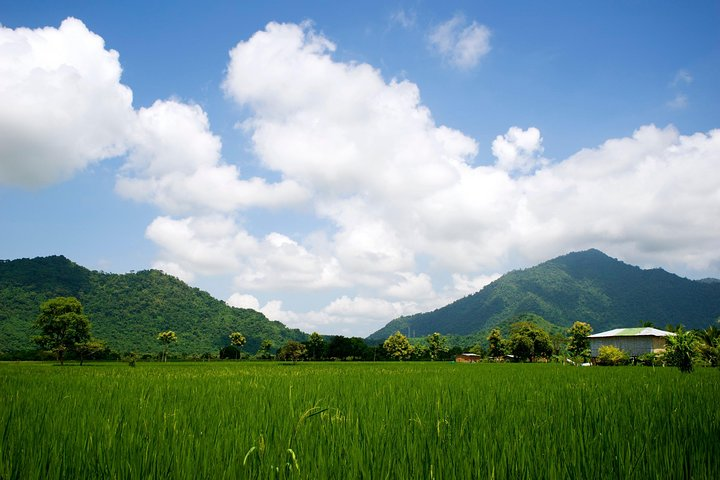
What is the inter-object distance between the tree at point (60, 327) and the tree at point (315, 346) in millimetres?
53626

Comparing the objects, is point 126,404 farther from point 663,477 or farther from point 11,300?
point 11,300

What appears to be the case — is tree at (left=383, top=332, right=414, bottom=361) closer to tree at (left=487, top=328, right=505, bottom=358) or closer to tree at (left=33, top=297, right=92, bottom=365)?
tree at (left=487, top=328, right=505, bottom=358)

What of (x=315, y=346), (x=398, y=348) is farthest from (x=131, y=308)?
(x=398, y=348)

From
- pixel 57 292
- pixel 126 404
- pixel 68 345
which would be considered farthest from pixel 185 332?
pixel 126 404

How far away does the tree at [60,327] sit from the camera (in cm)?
4616

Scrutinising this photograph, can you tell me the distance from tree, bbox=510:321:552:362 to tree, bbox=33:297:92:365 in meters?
71.5

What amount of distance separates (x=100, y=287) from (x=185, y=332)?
4136cm

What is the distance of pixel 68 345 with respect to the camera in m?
46.3

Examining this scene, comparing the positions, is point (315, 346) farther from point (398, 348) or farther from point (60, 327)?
point (60, 327)

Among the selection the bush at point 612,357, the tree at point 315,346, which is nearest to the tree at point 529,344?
the bush at point 612,357

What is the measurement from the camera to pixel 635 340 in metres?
59.8

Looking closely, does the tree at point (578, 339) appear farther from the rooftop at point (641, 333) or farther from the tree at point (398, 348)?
the tree at point (398, 348)

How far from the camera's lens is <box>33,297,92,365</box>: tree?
46156mm

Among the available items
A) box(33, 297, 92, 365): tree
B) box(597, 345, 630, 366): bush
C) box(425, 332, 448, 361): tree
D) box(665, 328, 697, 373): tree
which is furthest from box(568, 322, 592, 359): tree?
box(33, 297, 92, 365): tree
